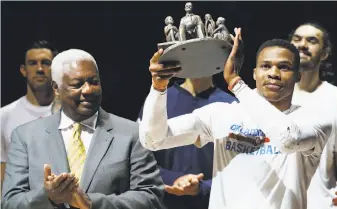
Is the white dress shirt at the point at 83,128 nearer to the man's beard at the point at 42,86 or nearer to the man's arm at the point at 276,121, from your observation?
the man's arm at the point at 276,121

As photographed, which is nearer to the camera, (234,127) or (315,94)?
(234,127)

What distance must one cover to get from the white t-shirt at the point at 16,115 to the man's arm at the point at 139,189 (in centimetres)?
162

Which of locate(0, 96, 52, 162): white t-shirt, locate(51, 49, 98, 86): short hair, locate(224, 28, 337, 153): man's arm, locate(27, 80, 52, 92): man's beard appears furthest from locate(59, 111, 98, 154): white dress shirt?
locate(27, 80, 52, 92): man's beard

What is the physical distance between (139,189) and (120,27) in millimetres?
2565

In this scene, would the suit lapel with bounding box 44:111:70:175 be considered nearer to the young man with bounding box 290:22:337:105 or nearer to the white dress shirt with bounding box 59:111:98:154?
the white dress shirt with bounding box 59:111:98:154

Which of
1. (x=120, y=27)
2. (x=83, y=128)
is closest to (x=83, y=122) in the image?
(x=83, y=128)

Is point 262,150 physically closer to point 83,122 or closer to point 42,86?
point 83,122

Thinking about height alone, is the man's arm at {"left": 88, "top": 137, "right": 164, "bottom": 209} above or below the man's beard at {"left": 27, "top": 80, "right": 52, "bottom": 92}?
below

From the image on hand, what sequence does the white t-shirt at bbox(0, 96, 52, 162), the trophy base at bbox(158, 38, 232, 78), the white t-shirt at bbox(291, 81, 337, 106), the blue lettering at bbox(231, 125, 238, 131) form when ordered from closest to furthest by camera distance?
the trophy base at bbox(158, 38, 232, 78) → the blue lettering at bbox(231, 125, 238, 131) → the white t-shirt at bbox(291, 81, 337, 106) → the white t-shirt at bbox(0, 96, 52, 162)

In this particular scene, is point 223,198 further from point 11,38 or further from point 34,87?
point 11,38

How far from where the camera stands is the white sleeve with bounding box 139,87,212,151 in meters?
3.78

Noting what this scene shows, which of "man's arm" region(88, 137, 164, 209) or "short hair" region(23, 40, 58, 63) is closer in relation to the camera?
"man's arm" region(88, 137, 164, 209)

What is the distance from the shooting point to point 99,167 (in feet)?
13.1

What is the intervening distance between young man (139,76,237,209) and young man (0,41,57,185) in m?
1.09
